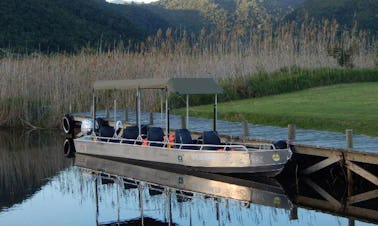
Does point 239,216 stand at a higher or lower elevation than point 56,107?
lower

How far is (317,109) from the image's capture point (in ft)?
76.5

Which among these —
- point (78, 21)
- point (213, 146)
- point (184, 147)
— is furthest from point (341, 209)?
point (78, 21)

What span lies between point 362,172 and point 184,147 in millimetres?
4842

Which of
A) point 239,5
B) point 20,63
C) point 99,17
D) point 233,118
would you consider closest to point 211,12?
point 239,5

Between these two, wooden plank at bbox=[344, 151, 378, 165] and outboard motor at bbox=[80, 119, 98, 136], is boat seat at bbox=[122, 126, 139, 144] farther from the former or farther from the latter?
wooden plank at bbox=[344, 151, 378, 165]

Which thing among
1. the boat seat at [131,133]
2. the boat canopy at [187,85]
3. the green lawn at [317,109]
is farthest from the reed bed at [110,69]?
the boat canopy at [187,85]

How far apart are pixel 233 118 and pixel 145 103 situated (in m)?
5.37

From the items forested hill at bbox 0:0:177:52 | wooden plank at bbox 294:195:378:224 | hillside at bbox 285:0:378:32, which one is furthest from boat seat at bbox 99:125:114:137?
hillside at bbox 285:0:378:32

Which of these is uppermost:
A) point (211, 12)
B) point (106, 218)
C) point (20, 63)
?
point (211, 12)

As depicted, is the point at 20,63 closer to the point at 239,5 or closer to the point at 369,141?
the point at 369,141

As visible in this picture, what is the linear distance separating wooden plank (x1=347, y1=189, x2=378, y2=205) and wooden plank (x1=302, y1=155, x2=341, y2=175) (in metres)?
0.97

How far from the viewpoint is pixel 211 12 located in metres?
82.5

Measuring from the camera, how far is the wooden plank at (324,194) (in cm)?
1493

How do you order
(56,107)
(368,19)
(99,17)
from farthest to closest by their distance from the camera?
(99,17)
(368,19)
(56,107)
